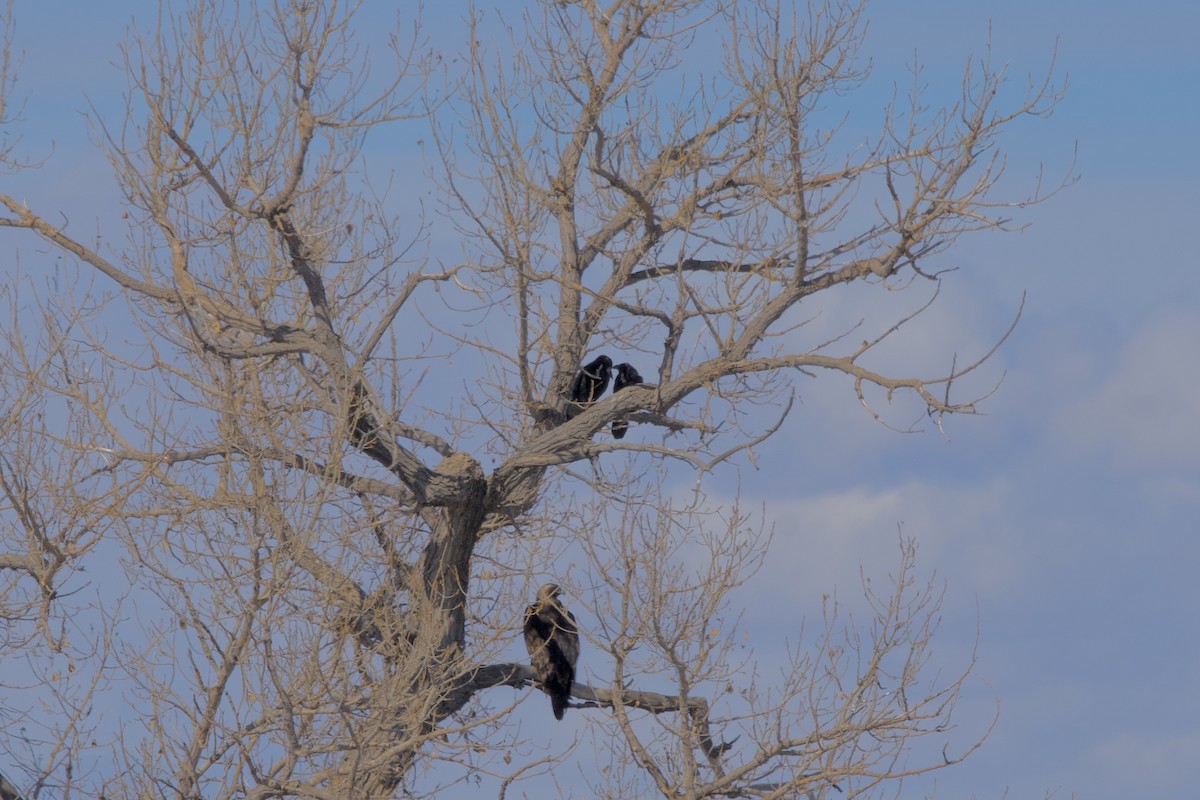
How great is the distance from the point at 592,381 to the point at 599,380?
0.07 m

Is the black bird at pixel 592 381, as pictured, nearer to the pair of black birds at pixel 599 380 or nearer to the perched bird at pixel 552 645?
the pair of black birds at pixel 599 380

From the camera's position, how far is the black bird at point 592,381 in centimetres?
1126

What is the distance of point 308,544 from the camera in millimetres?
8633

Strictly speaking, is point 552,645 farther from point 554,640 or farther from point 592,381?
point 592,381

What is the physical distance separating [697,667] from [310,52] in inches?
214

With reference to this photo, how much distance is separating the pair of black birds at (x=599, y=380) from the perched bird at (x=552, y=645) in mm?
1526

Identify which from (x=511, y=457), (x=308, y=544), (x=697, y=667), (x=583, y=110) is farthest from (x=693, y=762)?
(x=583, y=110)

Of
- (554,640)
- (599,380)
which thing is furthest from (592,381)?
(554,640)

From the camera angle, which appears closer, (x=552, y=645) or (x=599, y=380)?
(x=552, y=645)

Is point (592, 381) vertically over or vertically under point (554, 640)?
over

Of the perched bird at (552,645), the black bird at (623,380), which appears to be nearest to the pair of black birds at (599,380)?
the black bird at (623,380)

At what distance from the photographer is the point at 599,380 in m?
11.4

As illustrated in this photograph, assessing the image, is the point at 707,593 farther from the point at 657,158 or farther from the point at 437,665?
the point at 657,158

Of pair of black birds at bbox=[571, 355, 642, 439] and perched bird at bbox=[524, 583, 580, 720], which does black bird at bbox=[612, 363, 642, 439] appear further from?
perched bird at bbox=[524, 583, 580, 720]
